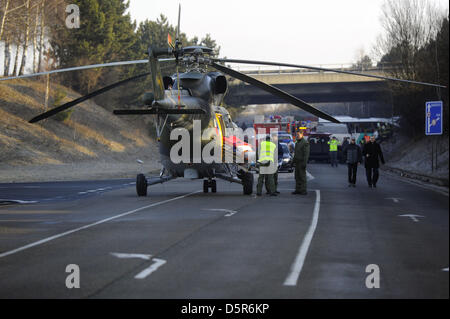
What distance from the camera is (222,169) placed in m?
22.2

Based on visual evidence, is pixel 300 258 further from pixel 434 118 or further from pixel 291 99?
pixel 434 118

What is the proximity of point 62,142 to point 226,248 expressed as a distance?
46204 millimetres

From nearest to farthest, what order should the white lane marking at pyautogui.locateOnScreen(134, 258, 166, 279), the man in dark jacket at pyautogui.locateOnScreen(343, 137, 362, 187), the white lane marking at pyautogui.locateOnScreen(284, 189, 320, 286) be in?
the white lane marking at pyautogui.locateOnScreen(284, 189, 320, 286) < the white lane marking at pyautogui.locateOnScreen(134, 258, 166, 279) < the man in dark jacket at pyautogui.locateOnScreen(343, 137, 362, 187)

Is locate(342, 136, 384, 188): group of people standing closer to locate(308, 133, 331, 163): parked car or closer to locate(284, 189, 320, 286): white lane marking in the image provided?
locate(284, 189, 320, 286): white lane marking

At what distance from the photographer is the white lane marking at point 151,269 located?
9050 millimetres

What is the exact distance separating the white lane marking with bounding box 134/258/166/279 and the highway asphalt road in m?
0.03

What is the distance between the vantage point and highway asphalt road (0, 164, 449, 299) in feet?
26.2

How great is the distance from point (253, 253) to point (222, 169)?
11373 mm

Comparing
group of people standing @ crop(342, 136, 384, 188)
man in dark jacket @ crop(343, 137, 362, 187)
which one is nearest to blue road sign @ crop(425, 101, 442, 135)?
group of people standing @ crop(342, 136, 384, 188)

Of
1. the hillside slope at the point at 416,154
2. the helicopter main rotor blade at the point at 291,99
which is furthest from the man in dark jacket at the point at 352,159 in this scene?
the helicopter main rotor blade at the point at 291,99

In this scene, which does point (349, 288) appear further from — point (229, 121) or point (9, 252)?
point (229, 121)

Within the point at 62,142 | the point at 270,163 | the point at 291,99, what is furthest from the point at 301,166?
the point at 62,142

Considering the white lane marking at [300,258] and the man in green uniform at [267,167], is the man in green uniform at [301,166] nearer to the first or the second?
the man in green uniform at [267,167]
